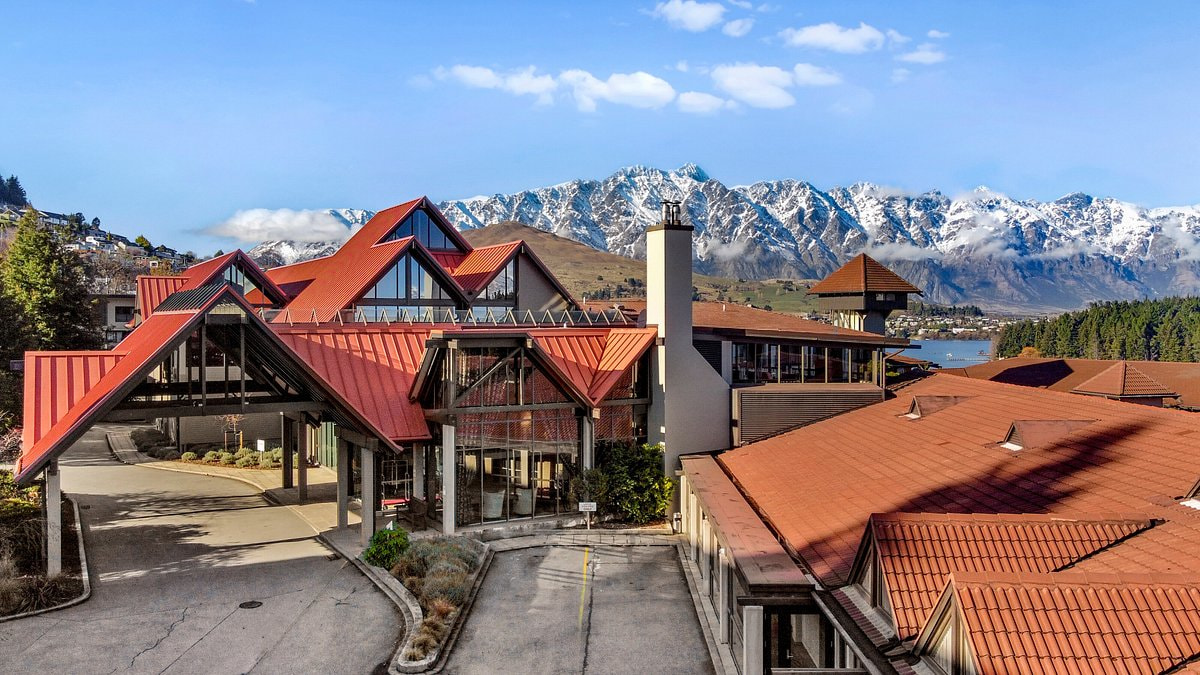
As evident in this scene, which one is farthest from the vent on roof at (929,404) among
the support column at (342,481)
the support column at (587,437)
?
the support column at (342,481)

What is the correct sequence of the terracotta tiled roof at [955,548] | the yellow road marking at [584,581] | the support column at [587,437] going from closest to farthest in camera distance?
the terracotta tiled roof at [955,548]
the yellow road marking at [584,581]
the support column at [587,437]

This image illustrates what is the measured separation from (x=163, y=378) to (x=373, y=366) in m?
5.48

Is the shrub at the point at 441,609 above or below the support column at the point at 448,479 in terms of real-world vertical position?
below

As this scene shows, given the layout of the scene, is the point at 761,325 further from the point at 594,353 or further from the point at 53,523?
the point at 53,523

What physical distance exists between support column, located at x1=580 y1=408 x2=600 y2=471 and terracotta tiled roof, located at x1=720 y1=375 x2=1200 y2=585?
428 centimetres

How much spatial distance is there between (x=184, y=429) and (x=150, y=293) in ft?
25.7

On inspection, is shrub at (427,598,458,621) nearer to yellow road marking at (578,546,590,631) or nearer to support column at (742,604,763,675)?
yellow road marking at (578,546,590,631)

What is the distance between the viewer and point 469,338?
887 inches

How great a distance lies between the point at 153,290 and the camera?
1678 inches

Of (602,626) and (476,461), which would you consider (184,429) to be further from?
(602,626)

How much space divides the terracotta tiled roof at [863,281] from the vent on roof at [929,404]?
21784mm

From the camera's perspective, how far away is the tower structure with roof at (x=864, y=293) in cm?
4491

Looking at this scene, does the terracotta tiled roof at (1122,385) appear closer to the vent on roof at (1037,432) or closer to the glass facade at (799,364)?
the glass facade at (799,364)

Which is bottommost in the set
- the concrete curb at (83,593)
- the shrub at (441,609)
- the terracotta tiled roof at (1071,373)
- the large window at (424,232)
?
the shrub at (441,609)
